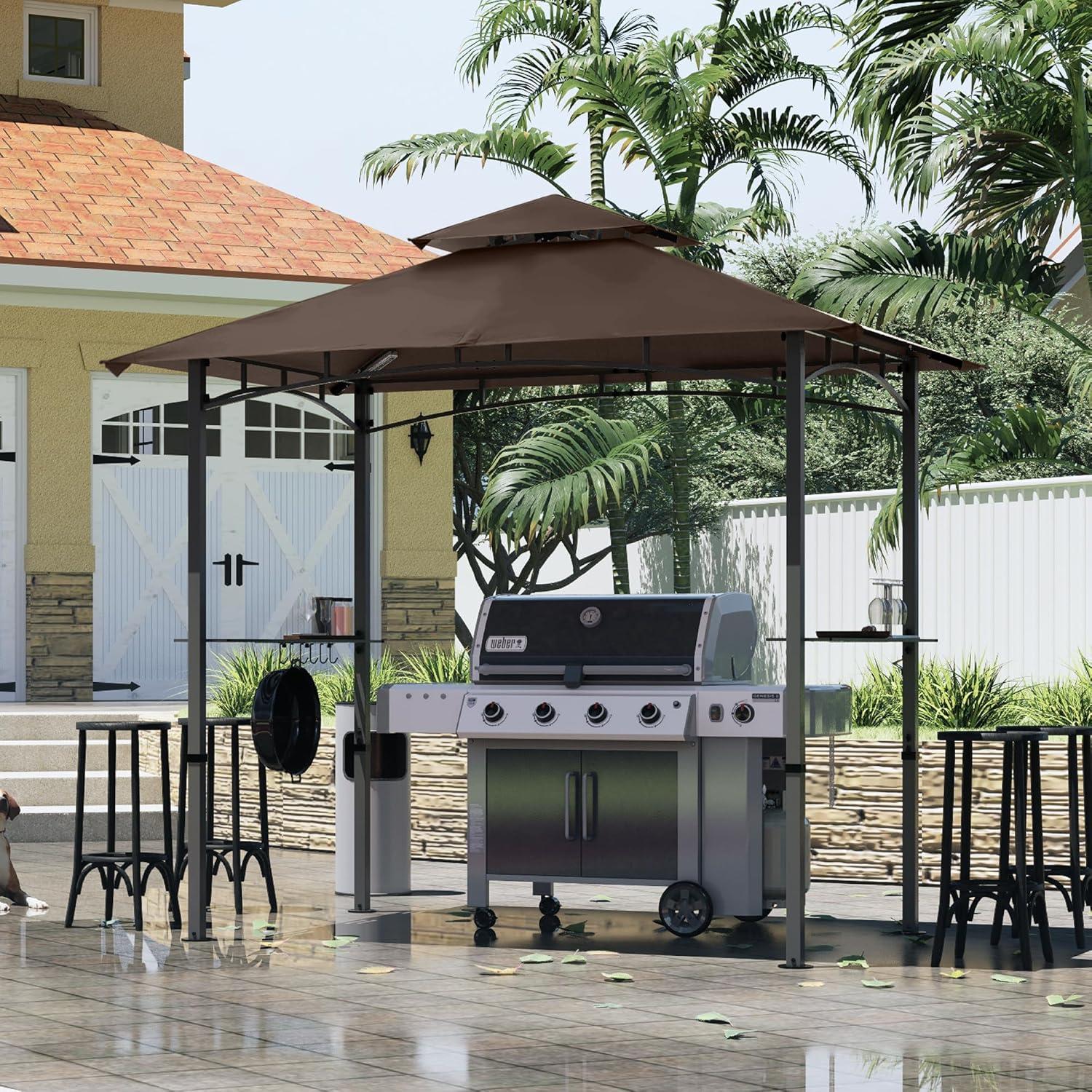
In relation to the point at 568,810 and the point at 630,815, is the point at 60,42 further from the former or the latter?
the point at 630,815

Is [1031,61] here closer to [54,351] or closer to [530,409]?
[54,351]

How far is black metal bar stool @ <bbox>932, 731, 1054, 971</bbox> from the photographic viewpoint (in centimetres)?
789

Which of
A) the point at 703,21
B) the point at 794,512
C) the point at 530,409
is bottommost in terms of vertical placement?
the point at 794,512

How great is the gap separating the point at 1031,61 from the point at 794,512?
23.3 ft

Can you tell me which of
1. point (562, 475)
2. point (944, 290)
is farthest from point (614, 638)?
point (562, 475)

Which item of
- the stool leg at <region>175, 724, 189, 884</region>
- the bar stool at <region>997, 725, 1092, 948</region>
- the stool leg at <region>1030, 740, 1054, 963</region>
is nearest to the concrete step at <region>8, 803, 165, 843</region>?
the stool leg at <region>175, 724, 189, 884</region>

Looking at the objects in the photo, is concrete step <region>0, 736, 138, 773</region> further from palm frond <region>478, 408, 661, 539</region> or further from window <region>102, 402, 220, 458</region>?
palm frond <region>478, 408, 661, 539</region>

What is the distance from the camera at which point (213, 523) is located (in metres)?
16.1

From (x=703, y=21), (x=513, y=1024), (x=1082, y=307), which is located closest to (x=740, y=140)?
(x=703, y=21)

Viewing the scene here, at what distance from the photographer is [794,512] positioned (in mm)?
8070

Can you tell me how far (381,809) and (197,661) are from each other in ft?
5.10

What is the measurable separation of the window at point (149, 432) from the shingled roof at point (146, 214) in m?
1.20

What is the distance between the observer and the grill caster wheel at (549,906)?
9453 millimetres

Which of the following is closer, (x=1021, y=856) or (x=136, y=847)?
(x=1021, y=856)
